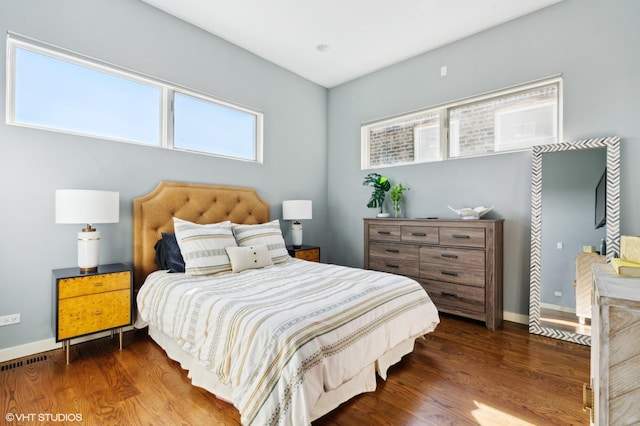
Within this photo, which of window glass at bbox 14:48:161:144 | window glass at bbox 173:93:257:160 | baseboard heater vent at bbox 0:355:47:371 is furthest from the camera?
window glass at bbox 173:93:257:160

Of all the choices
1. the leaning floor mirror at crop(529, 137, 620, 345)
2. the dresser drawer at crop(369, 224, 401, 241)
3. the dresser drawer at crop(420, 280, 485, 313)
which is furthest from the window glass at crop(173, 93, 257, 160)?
the leaning floor mirror at crop(529, 137, 620, 345)

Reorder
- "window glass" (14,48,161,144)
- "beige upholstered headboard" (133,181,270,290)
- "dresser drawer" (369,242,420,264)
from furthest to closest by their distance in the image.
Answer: "dresser drawer" (369,242,420,264)
"beige upholstered headboard" (133,181,270,290)
"window glass" (14,48,161,144)

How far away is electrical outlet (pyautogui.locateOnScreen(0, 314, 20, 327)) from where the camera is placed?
228 centimetres

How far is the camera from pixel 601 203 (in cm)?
265

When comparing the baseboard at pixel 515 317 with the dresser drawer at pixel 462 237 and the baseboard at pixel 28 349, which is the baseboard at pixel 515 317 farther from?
the baseboard at pixel 28 349

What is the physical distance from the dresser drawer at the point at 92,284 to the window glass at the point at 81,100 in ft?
4.35

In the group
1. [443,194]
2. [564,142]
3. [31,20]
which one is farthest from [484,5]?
[31,20]

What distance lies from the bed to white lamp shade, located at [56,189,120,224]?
53 centimetres

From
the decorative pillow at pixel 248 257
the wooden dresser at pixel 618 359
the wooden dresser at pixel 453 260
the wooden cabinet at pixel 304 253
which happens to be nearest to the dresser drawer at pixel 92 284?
the decorative pillow at pixel 248 257

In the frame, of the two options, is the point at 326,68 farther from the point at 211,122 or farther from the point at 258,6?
the point at 211,122

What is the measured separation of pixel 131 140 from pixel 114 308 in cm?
160

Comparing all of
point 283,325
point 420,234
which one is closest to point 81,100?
point 283,325

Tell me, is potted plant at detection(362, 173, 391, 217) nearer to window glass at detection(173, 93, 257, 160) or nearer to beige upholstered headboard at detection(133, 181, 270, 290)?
beige upholstered headboard at detection(133, 181, 270, 290)

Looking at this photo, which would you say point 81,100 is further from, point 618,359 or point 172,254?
point 618,359
